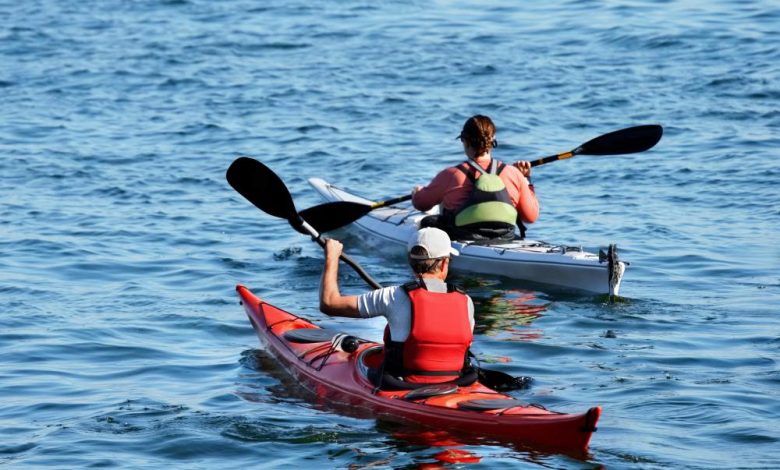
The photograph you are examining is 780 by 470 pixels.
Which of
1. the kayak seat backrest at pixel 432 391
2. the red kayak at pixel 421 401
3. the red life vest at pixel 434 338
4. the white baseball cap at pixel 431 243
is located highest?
the white baseball cap at pixel 431 243

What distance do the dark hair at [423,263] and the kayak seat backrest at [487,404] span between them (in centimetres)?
69

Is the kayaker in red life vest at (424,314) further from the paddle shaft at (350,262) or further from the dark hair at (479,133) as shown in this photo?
the dark hair at (479,133)

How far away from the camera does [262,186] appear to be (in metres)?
8.69

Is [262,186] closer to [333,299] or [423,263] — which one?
[333,299]

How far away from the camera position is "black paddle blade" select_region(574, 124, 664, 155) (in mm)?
10922

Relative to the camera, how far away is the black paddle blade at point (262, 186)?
859 cm

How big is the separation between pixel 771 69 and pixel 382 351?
12.2 metres

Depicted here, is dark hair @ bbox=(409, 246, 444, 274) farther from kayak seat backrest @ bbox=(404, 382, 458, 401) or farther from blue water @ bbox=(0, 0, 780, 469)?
blue water @ bbox=(0, 0, 780, 469)

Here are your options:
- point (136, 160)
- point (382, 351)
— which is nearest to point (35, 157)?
point (136, 160)

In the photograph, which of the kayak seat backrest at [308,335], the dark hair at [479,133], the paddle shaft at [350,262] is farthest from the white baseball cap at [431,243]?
the dark hair at [479,133]

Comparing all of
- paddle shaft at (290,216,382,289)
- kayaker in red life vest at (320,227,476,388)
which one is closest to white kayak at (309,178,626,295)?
paddle shaft at (290,216,382,289)

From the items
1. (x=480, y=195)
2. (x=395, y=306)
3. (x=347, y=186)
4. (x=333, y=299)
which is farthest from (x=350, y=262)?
(x=347, y=186)

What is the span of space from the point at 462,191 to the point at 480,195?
0.15 m

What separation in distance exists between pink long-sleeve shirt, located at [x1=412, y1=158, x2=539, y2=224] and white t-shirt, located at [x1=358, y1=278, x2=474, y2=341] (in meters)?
3.44
